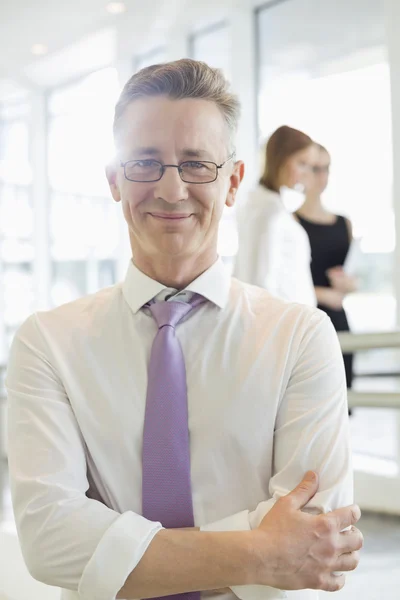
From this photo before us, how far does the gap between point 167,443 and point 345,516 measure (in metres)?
0.31

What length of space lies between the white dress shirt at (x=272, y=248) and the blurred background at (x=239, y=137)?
37cm

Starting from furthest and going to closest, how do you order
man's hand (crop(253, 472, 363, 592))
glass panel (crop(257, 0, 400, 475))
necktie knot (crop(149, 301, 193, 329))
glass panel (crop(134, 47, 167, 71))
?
glass panel (crop(134, 47, 167, 71)) → glass panel (crop(257, 0, 400, 475)) → necktie knot (crop(149, 301, 193, 329)) → man's hand (crop(253, 472, 363, 592))

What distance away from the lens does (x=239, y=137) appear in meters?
4.89

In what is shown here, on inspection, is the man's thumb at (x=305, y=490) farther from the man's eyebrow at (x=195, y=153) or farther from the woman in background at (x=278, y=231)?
the woman in background at (x=278, y=231)

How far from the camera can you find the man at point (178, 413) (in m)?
1.04

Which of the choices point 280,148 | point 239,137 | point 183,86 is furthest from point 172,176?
point 239,137

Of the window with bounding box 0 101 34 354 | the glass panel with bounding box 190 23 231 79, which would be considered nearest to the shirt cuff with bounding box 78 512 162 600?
the glass panel with bounding box 190 23 231 79

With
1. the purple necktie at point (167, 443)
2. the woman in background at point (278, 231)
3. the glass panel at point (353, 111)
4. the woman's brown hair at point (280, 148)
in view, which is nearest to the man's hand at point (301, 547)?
the purple necktie at point (167, 443)

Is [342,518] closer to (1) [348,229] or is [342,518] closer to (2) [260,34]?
(1) [348,229]

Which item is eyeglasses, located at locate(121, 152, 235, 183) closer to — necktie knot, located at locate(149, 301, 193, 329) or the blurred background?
necktie knot, located at locate(149, 301, 193, 329)

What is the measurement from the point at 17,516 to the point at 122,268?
4998 millimetres

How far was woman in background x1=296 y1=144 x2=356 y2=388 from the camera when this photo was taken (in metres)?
2.95

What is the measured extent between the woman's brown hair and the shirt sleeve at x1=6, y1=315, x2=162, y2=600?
5.55 ft

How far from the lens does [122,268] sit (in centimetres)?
607
